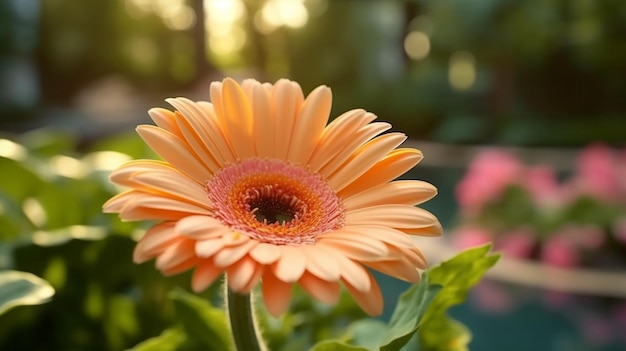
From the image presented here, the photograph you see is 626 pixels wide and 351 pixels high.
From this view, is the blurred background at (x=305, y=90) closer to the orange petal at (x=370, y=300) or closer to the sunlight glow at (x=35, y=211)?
the sunlight glow at (x=35, y=211)

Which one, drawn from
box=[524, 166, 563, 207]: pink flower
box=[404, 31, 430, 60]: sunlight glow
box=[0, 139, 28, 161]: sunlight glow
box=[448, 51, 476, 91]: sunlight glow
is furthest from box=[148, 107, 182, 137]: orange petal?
box=[404, 31, 430, 60]: sunlight glow

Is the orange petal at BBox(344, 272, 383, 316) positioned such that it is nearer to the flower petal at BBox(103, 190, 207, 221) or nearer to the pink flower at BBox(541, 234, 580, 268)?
the flower petal at BBox(103, 190, 207, 221)

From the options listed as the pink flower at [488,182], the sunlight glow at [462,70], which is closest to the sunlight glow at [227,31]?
the sunlight glow at [462,70]

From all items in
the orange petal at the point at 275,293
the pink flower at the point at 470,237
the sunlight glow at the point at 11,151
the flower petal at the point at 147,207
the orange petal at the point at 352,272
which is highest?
the flower petal at the point at 147,207

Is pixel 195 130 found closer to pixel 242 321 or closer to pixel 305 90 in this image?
pixel 242 321

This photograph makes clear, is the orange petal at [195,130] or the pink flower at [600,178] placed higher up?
the orange petal at [195,130]

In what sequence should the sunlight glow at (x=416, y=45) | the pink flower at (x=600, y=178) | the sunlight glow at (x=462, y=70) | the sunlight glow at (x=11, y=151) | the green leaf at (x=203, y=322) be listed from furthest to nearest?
the sunlight glow at (x=416, y=45), the sunlight glow at (x=462, y=70), the pink flower at (x=600, y=178), the sunlight glow at (x=11, y=151), the green leaf at (x=203, y=322)

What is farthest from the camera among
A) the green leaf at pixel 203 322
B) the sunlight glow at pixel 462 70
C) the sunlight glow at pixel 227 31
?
the sunlight glow at pixel 227 31

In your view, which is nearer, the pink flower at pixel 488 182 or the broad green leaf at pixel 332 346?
the broad green leaf at pixel 332 346
